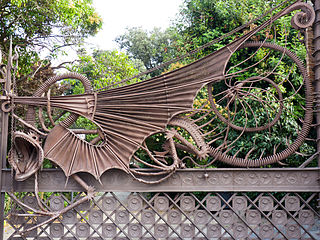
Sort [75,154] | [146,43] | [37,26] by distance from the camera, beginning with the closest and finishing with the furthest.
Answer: [75,154] < [37,26] < [146,43]

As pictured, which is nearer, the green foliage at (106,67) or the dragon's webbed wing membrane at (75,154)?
the dragon's webbed wing membrane at (75,154)

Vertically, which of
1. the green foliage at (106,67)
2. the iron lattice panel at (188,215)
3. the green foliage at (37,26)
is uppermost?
the green foliage at (37,26)

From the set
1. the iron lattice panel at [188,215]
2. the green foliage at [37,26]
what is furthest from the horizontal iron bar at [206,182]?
the green foliage at [37,26]

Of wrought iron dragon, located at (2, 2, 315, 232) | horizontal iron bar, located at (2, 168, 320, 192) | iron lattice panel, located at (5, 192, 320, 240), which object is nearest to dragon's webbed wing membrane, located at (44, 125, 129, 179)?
wrought iron dragon, located at (2, 2, 315, 232)

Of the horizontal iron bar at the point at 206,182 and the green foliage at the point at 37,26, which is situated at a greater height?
the green foliage at the point at 37,26

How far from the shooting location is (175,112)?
398cm

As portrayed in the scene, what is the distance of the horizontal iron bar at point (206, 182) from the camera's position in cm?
398

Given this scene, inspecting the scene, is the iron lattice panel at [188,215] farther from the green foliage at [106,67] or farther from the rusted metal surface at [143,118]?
the green foliage at [106,67]

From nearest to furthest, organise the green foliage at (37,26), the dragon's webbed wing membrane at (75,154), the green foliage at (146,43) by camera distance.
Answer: the dragon's webbed wing membrane at (75,154), the green foliage at (37,26), the green foliage at (146,43)

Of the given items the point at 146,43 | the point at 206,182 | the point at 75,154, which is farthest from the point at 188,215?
the point at 146,43

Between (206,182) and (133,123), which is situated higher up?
(133,123)

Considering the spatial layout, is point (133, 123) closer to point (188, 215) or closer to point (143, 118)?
point (143, 118)

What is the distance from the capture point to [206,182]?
3996mm

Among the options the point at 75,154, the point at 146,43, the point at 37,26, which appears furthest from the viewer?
the point at 146,43
